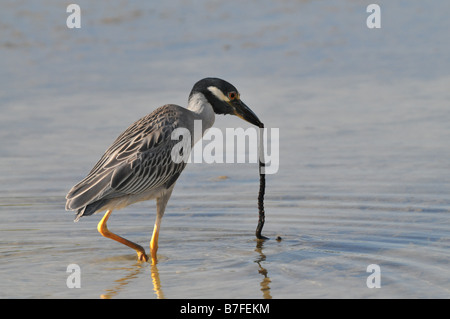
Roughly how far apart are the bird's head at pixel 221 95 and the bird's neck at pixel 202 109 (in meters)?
0.05

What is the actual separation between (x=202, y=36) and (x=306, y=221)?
281 inches

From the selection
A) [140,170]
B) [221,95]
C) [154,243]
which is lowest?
[154,243]

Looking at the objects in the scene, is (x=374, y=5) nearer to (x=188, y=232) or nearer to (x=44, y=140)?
(x=44, y=140)

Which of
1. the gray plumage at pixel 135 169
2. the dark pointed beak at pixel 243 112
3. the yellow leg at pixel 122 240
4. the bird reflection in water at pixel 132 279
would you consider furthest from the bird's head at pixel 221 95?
the bird reflection in water at pixel 132 279

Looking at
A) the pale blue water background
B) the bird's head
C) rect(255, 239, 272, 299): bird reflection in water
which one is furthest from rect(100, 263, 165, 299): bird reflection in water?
the bird's head

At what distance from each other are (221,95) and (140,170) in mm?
1348

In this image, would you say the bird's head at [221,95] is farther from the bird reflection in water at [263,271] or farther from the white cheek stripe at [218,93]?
the bird reflection in water at [263,271]

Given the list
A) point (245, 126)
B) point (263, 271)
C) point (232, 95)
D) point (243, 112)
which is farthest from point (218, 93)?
point (245, 126)

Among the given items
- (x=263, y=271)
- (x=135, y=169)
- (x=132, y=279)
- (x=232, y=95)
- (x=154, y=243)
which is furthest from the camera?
(x=232, y=95)

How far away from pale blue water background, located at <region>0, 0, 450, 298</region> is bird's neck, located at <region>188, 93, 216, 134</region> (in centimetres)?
106

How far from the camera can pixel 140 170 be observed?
843 centimetres

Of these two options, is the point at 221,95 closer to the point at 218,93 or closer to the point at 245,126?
the point at 218,93

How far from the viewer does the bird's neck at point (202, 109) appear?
9.20m
